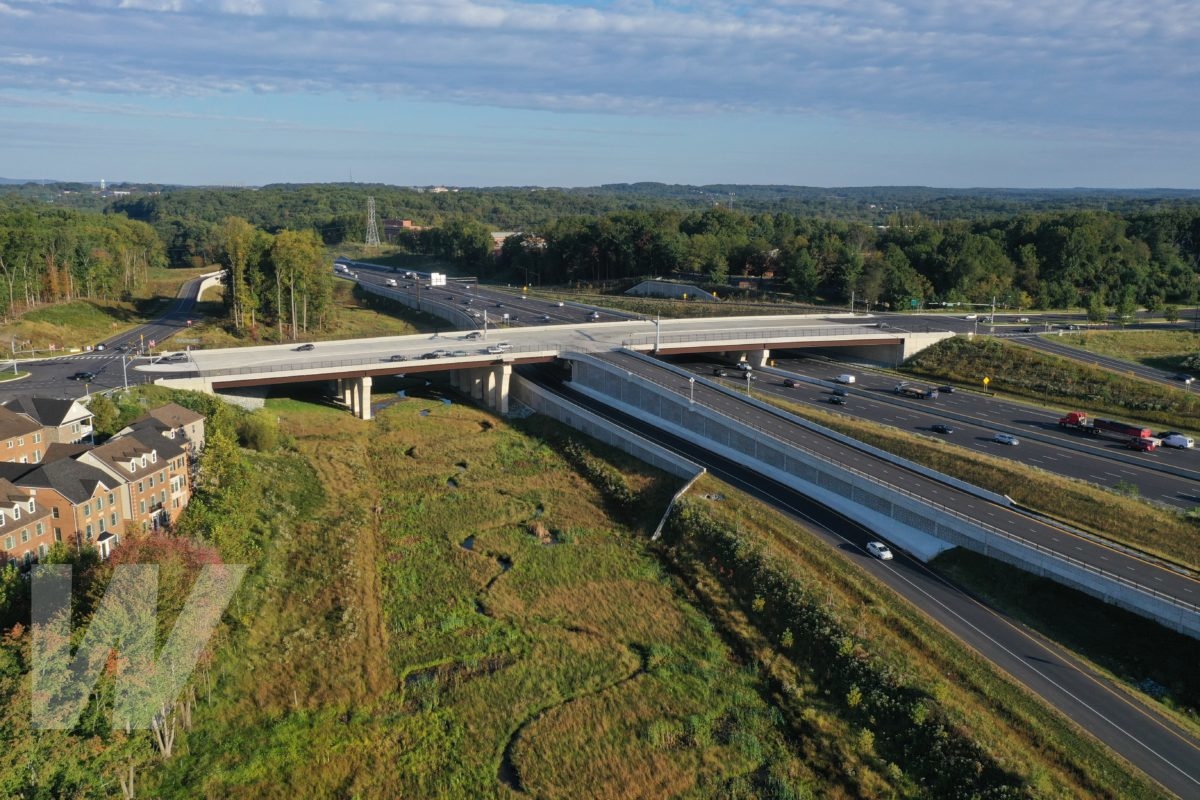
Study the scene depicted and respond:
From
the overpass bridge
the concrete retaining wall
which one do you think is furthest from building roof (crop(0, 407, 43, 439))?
the concrete retaining wall

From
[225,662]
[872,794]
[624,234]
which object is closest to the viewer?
[872,794]

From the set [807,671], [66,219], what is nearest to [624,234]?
[66,219]

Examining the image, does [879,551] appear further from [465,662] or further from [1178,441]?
[1178,441]

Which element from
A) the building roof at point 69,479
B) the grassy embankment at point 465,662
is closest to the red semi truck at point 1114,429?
the grassy embankment at point 465,662

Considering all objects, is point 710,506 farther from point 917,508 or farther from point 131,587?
point 131,587

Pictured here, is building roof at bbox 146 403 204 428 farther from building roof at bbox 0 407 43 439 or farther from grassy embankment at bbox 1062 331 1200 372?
grassy embankment at bbox 1062 331 1200 372

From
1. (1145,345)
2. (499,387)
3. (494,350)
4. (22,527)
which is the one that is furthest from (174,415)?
(1145,345)

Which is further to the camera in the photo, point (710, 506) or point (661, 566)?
point (710, 506)
